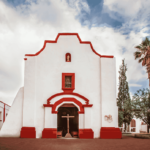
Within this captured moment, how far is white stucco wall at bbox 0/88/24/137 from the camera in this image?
1898 centimetres

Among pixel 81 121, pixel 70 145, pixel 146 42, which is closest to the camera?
pixel 70 145

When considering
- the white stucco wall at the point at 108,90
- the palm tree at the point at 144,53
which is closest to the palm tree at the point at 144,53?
the palm tree at the point at 144,53

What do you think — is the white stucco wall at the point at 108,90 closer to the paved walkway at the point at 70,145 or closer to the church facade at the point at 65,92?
the church facade at the point at 65,92

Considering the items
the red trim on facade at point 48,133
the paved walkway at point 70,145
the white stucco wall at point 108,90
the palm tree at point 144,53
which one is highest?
the palm tree at point 144,53

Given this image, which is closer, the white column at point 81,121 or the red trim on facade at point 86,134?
the red trim on facade at point 86,134

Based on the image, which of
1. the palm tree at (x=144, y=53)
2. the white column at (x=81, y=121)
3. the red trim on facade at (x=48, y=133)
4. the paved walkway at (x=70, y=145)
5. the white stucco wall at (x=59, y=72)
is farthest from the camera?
the palm tree at (x=144, y=53)

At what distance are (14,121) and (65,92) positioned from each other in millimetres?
5132

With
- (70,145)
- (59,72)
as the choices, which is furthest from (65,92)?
(70,145)

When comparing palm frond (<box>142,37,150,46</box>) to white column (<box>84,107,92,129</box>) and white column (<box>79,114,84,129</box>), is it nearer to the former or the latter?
white column (<box>84,107,92,129</box>)

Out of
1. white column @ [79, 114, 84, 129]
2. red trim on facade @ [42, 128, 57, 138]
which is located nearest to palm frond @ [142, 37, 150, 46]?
white column @ [79, 114, 84, 129]

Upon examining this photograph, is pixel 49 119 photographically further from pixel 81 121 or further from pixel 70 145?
pixel 70 145

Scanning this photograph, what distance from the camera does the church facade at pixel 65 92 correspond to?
18.9 metres

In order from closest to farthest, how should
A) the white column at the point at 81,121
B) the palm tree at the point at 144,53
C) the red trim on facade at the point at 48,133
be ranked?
the red trim on facade at the point at 48,133 → the white column at the point at 81,121 → the palm tree at the point at 144,53

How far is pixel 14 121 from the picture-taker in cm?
1923
